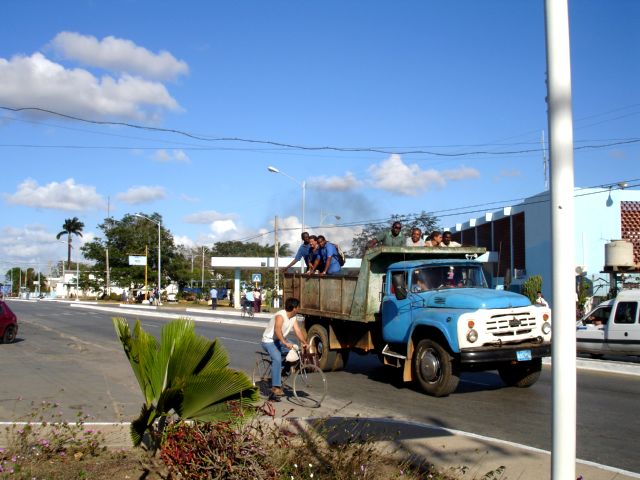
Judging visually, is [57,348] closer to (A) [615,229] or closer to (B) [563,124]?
(B) [563,124]

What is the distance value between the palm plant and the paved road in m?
3.37

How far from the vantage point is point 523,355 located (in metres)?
10.5

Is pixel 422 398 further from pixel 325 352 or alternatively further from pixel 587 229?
pixel 587 229

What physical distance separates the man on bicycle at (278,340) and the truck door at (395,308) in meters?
2.19

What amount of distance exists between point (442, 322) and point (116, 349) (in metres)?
11.6

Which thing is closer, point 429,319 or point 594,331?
point 429,319

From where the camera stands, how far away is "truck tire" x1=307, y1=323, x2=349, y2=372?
14.1 m

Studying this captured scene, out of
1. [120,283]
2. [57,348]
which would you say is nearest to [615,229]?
[57,348]

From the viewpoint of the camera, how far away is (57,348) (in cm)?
1936

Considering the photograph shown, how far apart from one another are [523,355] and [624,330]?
753cm

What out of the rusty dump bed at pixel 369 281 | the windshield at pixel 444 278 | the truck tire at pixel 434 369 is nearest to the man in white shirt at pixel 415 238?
the rusty dump bed at pixel 369 281

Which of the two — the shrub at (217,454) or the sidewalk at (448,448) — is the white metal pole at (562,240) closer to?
the sidewalk at (448,448)

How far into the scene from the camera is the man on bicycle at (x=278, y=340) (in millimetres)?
10000

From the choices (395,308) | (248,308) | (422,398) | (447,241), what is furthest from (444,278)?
(248,308)
